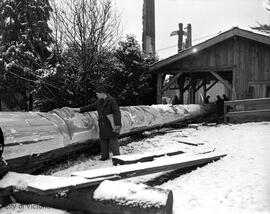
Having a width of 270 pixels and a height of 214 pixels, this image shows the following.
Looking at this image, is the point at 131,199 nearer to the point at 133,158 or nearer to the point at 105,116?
the point at 133,158

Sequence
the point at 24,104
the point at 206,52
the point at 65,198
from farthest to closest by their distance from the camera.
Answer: the point at 24,104, the point at 206,52, the point at 65,198

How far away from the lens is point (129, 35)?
15.8m

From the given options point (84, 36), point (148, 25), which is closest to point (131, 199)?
point (84, 36)

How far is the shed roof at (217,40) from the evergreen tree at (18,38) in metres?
6.47

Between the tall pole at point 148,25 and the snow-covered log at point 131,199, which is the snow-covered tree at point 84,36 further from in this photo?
the snow-covered log at point 131,199

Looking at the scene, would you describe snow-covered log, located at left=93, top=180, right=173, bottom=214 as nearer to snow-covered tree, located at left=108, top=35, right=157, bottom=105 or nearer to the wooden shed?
snow-covered tree, located at left=108, top=35, right=157, bottom=105

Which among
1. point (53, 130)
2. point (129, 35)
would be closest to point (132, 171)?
point (53, 130)

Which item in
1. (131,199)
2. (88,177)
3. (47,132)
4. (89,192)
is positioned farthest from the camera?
(47,132)

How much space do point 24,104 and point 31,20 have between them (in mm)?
5243

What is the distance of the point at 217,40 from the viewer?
15.5 m

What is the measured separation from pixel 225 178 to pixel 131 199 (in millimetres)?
2260

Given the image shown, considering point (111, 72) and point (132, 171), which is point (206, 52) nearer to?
point (111, 72)

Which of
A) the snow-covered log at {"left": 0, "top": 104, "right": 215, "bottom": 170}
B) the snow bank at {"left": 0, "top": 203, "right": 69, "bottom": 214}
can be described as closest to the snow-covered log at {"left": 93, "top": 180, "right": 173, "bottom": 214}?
the snow bank at {"left": 0, "top": 203, "right": 69, "bottom": 214}

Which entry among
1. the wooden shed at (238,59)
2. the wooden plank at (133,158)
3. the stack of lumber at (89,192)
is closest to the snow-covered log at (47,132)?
the stack of lumber at (89,192)
